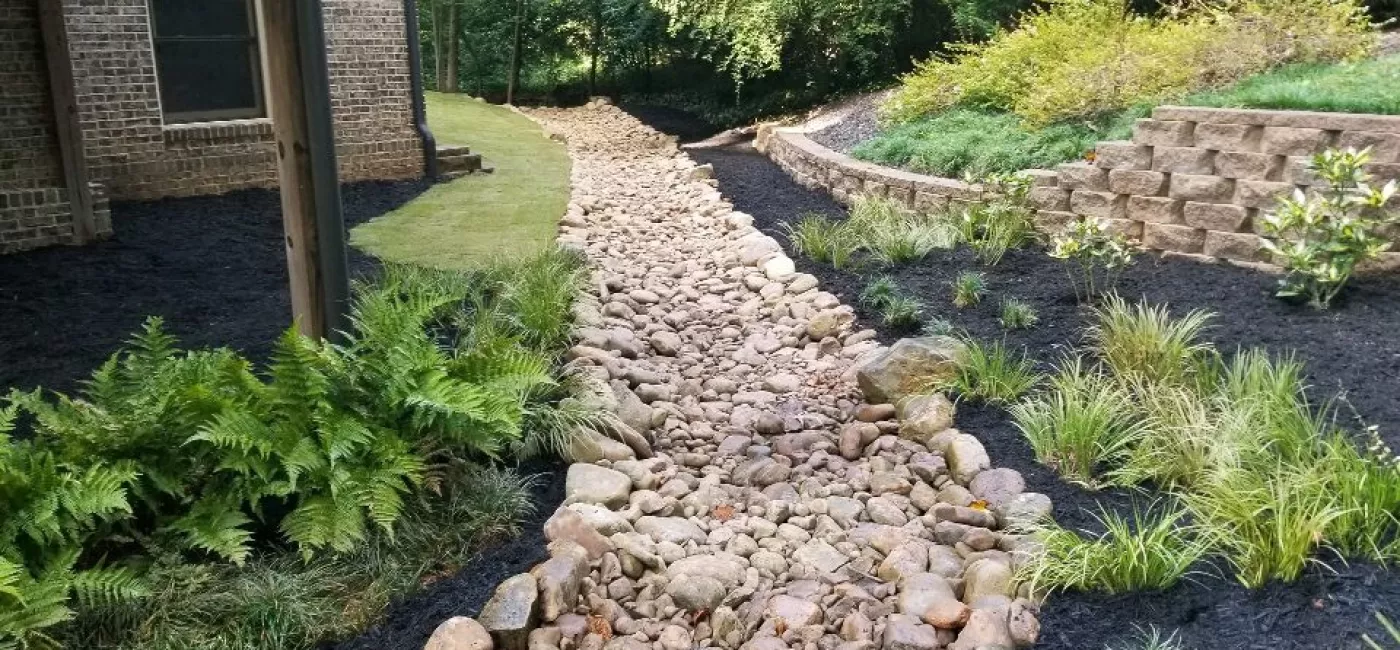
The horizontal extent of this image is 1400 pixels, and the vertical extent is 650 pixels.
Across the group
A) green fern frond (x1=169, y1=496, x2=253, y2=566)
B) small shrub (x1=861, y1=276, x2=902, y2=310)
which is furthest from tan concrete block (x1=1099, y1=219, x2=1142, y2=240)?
green fern frond (x1=169, y1=496, x2=253, y2=566)

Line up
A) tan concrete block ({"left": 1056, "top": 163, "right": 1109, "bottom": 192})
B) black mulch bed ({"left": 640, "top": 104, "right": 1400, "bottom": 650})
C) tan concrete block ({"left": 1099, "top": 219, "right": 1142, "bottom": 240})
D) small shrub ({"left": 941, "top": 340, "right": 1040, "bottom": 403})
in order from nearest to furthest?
black mulch bed ({"left": 640, "top": 104, "right": 1400, "bottom": 650}) < small shrub ({"left": 941, "top": 340, "right": 1040, "bottom": 403}) < tan concrete block ({"left": 1099, "top": 219, "right": 1142, "bottom": 240}) < tan concrete block ({"left": 1056, "top": 163, "right": 1109, "bottom": 192})

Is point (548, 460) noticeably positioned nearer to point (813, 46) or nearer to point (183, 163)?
point (183, 163)

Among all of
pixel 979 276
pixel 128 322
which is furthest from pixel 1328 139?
pixel 128 322

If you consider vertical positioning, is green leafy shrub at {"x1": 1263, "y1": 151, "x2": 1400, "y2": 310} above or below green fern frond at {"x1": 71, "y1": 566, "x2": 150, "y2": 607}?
above

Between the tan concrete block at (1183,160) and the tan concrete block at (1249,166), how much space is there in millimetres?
59

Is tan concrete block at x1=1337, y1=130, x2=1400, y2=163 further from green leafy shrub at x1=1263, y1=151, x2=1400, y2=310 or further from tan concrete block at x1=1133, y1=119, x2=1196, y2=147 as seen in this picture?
tan concrete block at x1=1133, y1=119, x2=1196, y2=147

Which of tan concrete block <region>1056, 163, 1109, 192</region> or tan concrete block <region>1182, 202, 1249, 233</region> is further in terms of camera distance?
tan concrete block <region>1056, 163, 1109, 192</region>

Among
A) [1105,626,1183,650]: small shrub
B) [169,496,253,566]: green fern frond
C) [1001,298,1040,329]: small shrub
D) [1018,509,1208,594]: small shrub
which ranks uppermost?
[1001,298,1040,329]: small shrub

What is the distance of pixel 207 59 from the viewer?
8.93 metres

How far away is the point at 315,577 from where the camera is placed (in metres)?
3.20

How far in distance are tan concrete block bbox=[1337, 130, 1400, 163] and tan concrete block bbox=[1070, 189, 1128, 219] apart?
4.25ft

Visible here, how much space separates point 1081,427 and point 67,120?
6506mm

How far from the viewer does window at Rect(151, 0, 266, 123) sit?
869 centimetres

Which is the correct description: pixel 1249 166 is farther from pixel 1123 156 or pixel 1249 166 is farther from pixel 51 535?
pixel 51 535
